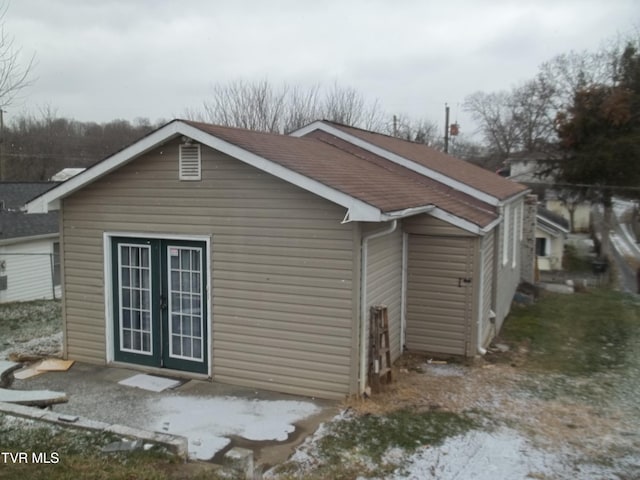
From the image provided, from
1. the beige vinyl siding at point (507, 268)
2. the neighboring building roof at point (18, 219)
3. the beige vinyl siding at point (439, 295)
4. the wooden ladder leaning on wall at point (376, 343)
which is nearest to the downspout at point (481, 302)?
the beige vinyl siding at point (439, 295)

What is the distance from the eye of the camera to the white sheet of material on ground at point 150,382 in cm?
752

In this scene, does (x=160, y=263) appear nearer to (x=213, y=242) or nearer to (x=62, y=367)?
(x=213, y=242)

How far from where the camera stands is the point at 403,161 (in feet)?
37.6

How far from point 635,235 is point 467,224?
114ft

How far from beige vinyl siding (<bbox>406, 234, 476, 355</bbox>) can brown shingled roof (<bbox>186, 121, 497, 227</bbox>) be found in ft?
1.96

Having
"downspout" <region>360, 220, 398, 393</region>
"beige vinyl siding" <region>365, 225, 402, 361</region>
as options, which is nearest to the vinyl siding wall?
"beige vinyl siding" <region>365, 225, 402, 361</region>

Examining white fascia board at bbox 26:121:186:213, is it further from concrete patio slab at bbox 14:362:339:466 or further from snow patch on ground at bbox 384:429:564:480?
snow patch on ground at bbox 384:429:564:480

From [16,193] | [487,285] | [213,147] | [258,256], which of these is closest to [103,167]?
[213,147]

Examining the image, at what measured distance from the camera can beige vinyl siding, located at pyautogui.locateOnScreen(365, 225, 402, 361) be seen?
25.0ft

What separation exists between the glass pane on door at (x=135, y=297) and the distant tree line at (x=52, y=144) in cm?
2767

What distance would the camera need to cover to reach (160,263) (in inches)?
317

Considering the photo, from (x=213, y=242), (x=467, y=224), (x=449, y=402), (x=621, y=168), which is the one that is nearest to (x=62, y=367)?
(x=213, y=242)

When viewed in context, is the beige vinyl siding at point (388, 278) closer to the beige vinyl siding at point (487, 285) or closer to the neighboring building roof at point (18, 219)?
the beige vinyl siding at point (487, 285)

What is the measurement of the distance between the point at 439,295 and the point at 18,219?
14.6 meters
